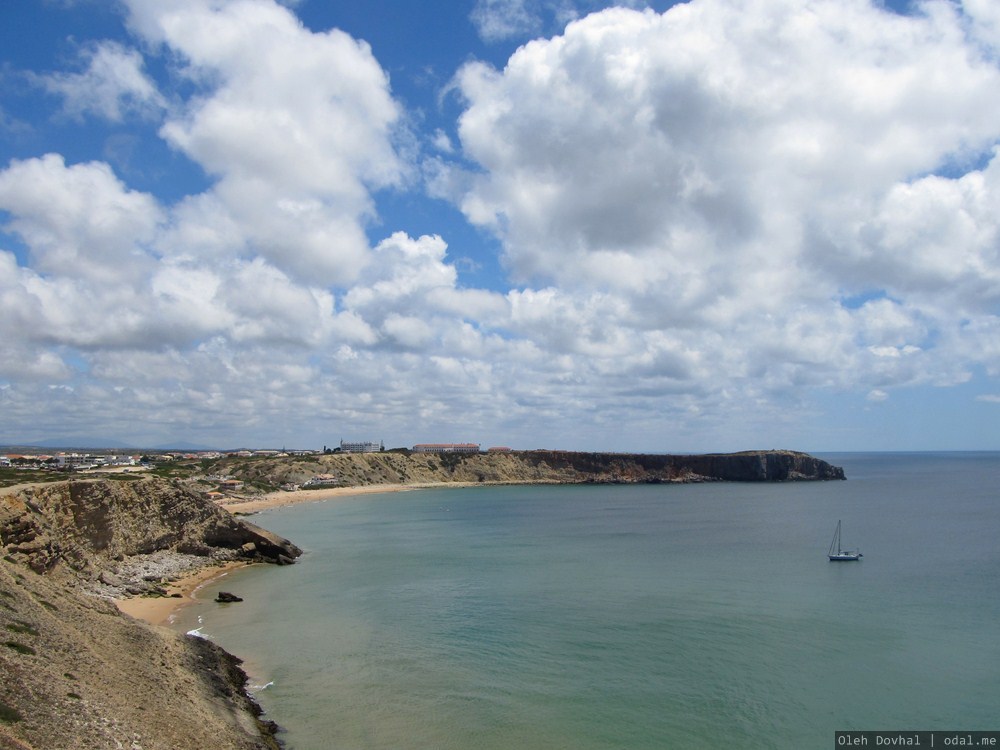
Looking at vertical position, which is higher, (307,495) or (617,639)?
(617,639)

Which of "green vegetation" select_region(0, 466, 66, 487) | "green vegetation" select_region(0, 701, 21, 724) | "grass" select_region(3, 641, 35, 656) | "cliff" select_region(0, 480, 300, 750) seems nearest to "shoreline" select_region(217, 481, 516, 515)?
"green vegetation" select_region(0, 466, 66, 487)

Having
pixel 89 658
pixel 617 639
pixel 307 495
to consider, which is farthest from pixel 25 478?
pixel 307 495

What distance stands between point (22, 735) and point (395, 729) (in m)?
12.7

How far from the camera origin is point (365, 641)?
3725cm

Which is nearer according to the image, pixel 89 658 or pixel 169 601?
pixel 89 658

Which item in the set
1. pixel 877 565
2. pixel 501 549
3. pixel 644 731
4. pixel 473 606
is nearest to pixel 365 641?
pixel 473 606

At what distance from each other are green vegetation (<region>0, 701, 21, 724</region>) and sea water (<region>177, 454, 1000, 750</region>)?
9.56 metres

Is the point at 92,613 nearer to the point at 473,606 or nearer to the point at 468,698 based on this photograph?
the point at 468,698

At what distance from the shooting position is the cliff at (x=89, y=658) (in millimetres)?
19734

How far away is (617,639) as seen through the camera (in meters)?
37.1

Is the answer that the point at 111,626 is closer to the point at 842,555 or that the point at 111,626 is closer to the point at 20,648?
the point at 20,648

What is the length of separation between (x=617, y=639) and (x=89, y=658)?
83.2ft

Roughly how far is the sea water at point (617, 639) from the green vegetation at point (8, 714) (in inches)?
376

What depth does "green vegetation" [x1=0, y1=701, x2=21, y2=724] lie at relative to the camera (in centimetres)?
1800
